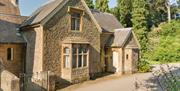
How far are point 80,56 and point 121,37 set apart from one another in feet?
24.6

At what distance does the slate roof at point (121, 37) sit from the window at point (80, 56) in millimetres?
5776

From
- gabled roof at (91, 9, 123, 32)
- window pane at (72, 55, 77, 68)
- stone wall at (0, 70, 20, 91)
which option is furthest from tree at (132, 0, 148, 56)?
stone wall at (0, 70, 20, 91)

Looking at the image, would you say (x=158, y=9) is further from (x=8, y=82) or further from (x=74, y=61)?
(x=8, y=82)

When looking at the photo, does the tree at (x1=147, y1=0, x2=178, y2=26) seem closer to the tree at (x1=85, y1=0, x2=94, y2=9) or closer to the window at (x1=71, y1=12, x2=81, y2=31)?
the tree at (x1=85, y1=0, x2=94, y2=9)

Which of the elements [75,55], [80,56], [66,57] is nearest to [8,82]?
[66,57]

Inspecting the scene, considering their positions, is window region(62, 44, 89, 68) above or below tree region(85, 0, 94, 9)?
below

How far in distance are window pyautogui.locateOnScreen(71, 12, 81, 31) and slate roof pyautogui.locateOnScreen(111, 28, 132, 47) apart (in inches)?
250

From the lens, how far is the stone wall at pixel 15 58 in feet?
64.6

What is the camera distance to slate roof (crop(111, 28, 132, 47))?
26.8m

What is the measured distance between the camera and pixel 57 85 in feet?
64.5

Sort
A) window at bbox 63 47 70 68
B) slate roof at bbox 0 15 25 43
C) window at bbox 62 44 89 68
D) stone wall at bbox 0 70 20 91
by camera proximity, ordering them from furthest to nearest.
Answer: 1. window at bbox 63 47 70 68
2. window at bbox 62 44 89 68
3. slate roof at bbox 0 15 25 43
4. stone wall at bbox 0 70 20 91

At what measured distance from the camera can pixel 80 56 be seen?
21.8 metres

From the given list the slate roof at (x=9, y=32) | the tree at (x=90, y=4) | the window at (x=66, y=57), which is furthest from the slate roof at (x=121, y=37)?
the tree at (x=90, y=4)

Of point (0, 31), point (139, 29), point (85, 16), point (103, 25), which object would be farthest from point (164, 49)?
point (0, 31)
